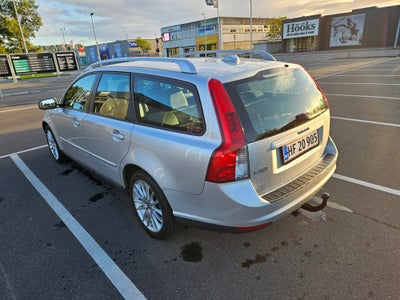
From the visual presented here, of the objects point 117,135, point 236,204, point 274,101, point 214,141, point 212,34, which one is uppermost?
point 212,34

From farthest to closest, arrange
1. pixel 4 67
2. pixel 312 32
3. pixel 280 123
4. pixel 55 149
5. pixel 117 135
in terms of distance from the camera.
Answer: pixel 312 32, pixel 4 67, pixel 55 149, pixel 117 135, pixel 280 123

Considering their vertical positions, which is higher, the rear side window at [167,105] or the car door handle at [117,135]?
the rear side window at [167,105]

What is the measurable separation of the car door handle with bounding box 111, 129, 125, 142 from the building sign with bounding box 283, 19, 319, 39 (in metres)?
56.8

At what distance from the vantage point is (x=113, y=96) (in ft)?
9.89

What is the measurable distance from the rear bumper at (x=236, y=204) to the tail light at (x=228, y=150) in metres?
0.07

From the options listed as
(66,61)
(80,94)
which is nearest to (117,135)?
(80,94)

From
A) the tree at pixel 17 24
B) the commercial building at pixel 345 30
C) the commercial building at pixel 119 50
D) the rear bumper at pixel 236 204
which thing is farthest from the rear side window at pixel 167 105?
the commercial building at pixel 119 50

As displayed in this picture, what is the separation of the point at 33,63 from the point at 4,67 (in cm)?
193

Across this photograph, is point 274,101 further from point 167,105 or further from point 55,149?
point 55,149

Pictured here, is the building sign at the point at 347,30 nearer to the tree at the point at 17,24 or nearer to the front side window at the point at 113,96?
the tree at the point at 17,24

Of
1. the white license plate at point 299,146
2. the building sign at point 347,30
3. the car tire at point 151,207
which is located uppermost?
the building sign at point 347,30

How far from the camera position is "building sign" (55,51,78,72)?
20531 mm

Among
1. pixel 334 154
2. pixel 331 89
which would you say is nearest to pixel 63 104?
pixel 334 154

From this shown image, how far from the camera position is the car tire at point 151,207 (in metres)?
2.46
